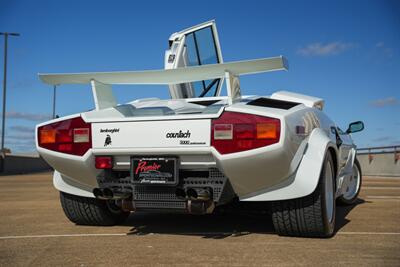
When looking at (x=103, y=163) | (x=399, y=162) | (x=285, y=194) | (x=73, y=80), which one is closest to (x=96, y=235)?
(x=103, y=163)

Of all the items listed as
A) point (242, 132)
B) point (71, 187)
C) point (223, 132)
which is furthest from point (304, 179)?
point (71, 187)

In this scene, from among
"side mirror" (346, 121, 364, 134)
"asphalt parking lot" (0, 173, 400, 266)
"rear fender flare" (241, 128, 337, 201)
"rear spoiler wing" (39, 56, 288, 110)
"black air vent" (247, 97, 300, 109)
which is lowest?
"asphalt parking lot" (0, 173, 400, 266)

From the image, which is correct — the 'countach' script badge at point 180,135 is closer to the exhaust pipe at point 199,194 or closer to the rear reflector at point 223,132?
the rear reflector at point 223,132

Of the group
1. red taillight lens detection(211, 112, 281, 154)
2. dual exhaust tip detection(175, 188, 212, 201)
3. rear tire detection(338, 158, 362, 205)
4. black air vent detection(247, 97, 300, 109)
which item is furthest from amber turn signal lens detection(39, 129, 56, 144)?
rear tire detection(338, 158, 362, 205)

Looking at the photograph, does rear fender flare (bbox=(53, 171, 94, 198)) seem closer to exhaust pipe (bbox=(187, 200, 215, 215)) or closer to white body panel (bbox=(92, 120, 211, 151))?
white body panel (bbox=(92, 120, 211, 151))

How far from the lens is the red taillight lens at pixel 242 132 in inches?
137

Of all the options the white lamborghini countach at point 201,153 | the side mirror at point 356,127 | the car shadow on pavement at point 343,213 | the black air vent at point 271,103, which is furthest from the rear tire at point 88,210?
the side mirror at point 356,127

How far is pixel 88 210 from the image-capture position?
447cm

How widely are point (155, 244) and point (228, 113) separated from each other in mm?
1158

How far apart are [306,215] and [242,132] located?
86cm

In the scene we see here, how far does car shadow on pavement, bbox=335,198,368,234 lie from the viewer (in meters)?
4.71

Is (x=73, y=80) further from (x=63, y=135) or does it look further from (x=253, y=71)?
(x=253, y=71)

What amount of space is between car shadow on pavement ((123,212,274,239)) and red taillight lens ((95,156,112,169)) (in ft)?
2.33

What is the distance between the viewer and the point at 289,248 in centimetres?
348
